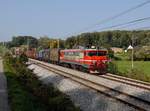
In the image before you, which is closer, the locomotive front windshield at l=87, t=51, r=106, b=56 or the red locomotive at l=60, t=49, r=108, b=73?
the red locomotive at l=60, t=49, r=108, b=73

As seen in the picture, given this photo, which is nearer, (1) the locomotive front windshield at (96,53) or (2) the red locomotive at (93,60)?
(2) the red locomotive at (93,60)

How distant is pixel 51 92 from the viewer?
19547mm

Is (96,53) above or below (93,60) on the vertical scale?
above

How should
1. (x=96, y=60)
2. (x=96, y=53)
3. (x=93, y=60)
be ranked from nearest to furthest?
(x=93, y=60), (x=96, y=60), (x=96, y=53)

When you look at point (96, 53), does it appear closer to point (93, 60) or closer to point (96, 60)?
point (96, 60)

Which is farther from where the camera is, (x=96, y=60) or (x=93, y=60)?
(x=96, y=60)

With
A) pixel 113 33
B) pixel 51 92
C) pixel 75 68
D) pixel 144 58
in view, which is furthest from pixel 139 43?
pixel 51 92

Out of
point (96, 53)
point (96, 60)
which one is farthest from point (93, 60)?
point (96, 53)

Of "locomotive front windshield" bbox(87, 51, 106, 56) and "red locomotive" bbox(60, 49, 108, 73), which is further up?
"locomotive front windshield" bbox(87, 51, 106, 56)

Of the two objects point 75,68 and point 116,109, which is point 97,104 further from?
point 75,68

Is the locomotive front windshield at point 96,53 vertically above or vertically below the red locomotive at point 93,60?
above

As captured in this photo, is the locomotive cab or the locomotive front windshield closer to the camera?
the locomotive cab

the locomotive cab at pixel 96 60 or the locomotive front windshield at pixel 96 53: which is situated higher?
the locomotive front windshield at pixel 96 53

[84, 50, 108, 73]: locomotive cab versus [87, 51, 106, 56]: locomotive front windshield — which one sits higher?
[87, 51, 106, 56]: locomotive front windshield
